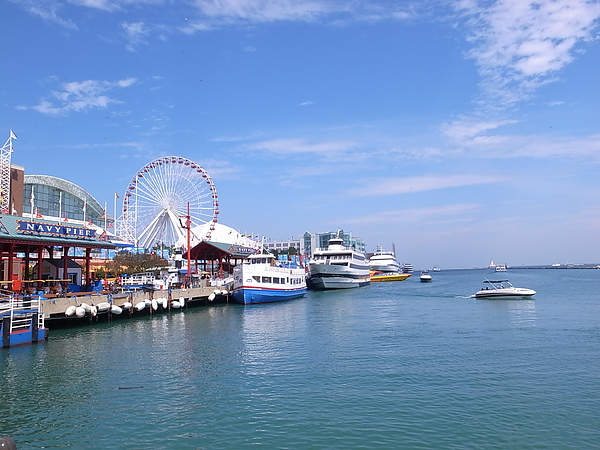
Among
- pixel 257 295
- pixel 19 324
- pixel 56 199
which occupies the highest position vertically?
pixel 56 199

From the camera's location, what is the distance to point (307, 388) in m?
20.5

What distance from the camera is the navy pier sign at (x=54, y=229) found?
4134 cm

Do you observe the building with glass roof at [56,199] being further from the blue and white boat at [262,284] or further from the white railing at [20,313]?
the white railing at [20,313]

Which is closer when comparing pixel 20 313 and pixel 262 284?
pixel 20 313

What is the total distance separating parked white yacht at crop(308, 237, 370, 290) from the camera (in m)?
93.0

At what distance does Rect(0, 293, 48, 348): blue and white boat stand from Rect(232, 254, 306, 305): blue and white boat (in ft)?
99.3

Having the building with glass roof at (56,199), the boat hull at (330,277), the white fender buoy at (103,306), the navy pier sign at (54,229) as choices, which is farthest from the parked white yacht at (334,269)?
the white fender buoy at (103,306)

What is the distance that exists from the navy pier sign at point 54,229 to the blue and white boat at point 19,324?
10.9 m

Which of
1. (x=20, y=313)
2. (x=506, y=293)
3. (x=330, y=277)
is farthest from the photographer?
(x=330, y=277)

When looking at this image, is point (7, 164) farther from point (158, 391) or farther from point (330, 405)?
point (330, 405)

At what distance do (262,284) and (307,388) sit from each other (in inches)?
1665

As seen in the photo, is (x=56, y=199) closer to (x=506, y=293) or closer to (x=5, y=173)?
(x=5, y=173)

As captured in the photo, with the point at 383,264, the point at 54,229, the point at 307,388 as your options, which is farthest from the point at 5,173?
the point at 383,264

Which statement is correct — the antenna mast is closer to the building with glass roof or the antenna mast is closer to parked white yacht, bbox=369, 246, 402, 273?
the building with glass roof
